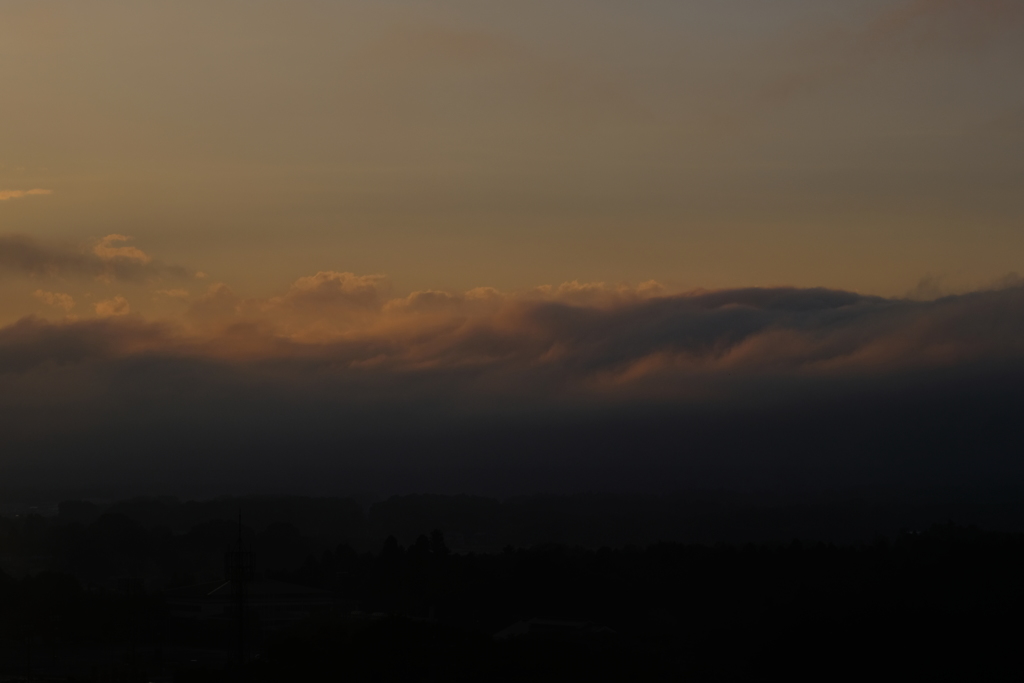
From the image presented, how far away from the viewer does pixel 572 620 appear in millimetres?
95750

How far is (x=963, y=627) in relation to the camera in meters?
71.4

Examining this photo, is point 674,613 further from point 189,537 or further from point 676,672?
point 189,537

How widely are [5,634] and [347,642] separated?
142 feet

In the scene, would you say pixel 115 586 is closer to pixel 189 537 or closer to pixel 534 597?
pixel 189 537

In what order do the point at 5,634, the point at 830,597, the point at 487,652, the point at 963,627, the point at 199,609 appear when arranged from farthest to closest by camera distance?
1. the point at 199,609
2. the point at 5,634
3. the point at 830,597
4. the point at 963,627
5. the point at 487,652

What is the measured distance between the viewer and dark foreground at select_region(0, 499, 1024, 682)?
59.4 metres

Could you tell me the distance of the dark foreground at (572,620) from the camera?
59.4 metres

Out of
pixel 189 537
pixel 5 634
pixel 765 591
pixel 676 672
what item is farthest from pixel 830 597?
pixel 189 537

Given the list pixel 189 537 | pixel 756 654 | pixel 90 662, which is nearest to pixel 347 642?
pixel 756 654

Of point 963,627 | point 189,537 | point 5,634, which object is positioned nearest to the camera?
point 963,627

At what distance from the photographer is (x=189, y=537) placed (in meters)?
164

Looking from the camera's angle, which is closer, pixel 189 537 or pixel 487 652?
pixel 487 652

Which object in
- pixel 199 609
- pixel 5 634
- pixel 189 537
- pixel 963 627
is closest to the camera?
pixel 963 627

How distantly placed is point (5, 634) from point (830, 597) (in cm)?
A: 5546
